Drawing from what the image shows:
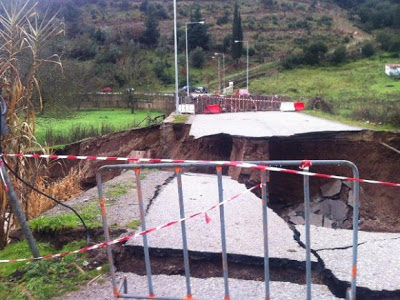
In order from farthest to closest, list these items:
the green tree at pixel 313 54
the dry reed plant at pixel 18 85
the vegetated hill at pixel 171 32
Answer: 1. the green tree at pixel 313 54
2. the vegetated hill at pixel 171 32
3. the dry reed plant at pixel 18 85

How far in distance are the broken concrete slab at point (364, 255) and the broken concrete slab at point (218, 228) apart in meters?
0.30

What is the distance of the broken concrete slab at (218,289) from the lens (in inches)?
189

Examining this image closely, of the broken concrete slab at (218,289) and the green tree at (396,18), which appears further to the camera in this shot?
the green tree at (396,18)

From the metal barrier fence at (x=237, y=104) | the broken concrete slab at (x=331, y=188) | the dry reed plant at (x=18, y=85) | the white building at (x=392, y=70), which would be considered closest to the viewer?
the dry reed plant at (x=18, y=85)

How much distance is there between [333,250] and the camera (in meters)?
5.89

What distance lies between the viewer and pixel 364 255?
5773mm

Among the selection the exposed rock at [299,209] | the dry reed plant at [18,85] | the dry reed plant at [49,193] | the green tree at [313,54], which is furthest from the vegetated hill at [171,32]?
the dry reed plant at [18,85]

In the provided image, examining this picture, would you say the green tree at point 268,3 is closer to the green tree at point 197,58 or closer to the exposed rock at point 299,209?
the green tree at point 197,58

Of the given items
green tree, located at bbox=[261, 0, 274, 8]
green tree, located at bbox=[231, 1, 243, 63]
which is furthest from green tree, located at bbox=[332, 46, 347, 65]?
green tree, located at bbox=[261, 0, 274, 8]

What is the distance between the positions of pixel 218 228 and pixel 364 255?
1880 millimetres

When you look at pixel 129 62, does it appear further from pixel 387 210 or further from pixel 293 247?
pixel 293 247

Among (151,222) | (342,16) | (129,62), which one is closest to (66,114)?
(151,222)

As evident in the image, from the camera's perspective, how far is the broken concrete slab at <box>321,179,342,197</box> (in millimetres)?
13461

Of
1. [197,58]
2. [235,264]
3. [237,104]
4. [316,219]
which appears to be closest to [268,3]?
[197,58]
